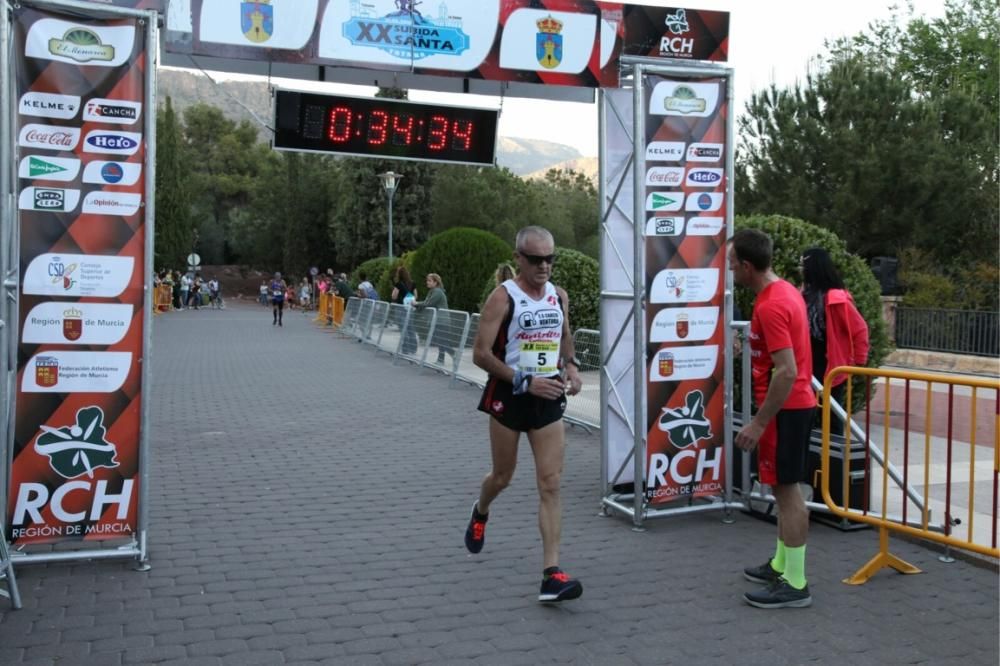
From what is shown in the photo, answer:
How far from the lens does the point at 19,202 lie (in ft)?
17.7

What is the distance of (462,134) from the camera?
8016 mm

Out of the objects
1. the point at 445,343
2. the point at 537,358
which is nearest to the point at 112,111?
the point at 537,358

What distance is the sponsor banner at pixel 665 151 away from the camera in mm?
6785

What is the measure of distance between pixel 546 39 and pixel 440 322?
10965 millimetres

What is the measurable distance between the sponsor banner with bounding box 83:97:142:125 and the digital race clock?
73.5 inches

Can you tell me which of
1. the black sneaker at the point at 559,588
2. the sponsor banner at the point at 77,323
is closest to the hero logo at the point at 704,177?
the black sneaker at the point at 559,588

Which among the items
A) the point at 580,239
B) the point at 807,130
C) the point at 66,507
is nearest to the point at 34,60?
the point at 66,507

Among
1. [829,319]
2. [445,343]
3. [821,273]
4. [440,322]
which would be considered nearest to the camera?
[829,319]

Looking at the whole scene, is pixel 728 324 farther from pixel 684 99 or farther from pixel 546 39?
pixel 546 39

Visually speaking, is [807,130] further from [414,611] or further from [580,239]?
[580,239]

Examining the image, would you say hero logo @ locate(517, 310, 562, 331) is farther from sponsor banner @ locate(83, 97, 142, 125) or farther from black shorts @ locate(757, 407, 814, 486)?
sponsor banner @ locate(83, 97, 142, 125)

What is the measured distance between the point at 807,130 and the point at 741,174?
2781mm

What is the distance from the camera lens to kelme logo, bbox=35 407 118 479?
5.66 metres

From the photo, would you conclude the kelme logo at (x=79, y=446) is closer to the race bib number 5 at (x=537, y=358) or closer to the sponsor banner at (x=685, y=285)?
the race bib number 5 at (x=537, y=358)
